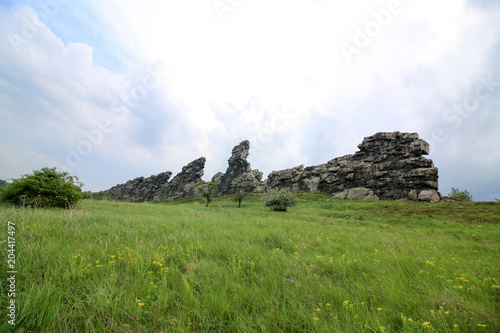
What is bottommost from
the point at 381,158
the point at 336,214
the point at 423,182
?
the point at 336,214

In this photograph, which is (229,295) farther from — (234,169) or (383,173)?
(234,169)

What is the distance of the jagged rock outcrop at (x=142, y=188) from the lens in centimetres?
11619

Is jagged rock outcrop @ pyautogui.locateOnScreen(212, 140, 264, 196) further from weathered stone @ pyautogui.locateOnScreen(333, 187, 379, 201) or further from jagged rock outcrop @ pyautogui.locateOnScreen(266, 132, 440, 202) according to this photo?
weathered stone @ pyautogui.locateOnScreen(333, 187, 379, 201)

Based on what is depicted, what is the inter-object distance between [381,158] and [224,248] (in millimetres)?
60963

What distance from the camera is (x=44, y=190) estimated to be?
12.9 m

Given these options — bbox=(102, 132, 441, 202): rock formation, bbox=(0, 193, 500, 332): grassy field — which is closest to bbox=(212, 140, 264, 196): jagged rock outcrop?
bbox=(102, 132, 441, 202): rock formation

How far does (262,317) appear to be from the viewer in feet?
7.36

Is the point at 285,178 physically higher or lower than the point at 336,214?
higher

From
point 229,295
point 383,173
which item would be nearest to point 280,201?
point 229,295

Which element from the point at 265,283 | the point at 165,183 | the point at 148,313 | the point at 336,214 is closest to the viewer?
the point at 148,313

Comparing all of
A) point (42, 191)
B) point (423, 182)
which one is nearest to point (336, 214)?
point (42, 191)

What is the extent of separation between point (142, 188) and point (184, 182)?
35.0 metres

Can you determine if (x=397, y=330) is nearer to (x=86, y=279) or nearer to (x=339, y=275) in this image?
(x=339, y=275)

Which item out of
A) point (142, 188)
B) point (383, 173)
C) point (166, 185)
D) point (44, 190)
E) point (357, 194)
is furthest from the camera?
point (142, 188)
